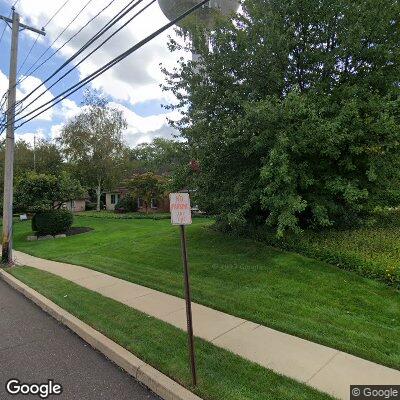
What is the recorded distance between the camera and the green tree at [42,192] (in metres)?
19.5

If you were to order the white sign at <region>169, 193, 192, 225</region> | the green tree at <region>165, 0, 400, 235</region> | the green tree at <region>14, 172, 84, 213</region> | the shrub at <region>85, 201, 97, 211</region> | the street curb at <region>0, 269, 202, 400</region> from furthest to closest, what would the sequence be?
1. the shrub at <region>85, 201, 97, 211</region>
2. the green tree at <region>14, 172, 84, 213</region>
3. the green tree at <region>165, 0, 400, 235</region>
4. the white sign at <region>169, 193, 192, 225</region>
5. the street curb at <region>0, 269, 202, 400</region>

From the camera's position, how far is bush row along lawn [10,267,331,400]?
3.70 meters

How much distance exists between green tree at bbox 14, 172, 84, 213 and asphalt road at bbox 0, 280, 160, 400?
47.6ft

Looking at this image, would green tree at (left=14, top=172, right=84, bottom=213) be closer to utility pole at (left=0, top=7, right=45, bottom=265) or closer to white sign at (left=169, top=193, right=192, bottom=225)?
utility pole at (left=0, top=7, right=45, bottom=265)

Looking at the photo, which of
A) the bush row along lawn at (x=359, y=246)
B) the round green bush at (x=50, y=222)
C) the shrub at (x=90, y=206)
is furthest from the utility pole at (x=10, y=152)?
the shrub at (x=90, y=206)

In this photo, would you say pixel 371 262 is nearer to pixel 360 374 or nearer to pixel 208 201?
pixel 360 374

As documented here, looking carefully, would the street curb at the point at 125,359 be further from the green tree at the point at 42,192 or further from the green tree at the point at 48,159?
the green tree at the point at 48,159

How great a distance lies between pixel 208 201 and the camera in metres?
10.3

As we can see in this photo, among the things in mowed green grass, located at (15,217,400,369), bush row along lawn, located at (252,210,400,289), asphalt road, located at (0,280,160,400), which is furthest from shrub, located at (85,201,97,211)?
asphalt road, located at (0,280,160,400)

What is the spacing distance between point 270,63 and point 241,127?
2.35 m

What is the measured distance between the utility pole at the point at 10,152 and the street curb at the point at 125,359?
21.5ft

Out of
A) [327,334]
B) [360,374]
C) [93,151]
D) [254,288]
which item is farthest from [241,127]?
[93,151]

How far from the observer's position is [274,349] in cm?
467

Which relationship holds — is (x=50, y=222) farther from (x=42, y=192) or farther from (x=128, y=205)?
(x=128, y=205)
